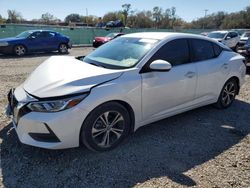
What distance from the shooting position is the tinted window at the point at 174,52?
4.07 m

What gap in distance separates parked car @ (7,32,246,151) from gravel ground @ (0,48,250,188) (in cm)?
28

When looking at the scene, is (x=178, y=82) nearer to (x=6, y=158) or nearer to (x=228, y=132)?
(x=228, y=132)

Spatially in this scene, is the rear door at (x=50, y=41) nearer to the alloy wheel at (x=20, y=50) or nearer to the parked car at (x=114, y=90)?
the alloy wheel at (x=20, y=50)

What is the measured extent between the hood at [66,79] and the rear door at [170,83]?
57cm

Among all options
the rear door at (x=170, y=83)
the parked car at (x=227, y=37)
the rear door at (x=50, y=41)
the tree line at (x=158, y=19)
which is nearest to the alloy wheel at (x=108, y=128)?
the rear door at (x=170, y=83)

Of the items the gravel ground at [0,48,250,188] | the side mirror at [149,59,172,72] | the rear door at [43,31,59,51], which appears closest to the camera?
the gravel ground at [0,48,250,188]

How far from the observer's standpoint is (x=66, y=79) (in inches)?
133

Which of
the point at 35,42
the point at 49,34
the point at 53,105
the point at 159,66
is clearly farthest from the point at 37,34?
the point at 53,105

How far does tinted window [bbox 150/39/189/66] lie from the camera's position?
407 centimetres

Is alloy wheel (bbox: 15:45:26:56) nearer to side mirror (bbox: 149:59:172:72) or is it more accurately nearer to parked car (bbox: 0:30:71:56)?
parked car (bbox: 0:30:71:56)

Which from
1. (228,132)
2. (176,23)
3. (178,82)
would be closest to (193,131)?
(228,132)

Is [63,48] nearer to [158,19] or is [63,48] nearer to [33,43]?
[33,43]

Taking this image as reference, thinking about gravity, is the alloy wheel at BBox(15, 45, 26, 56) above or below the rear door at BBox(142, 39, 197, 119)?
below

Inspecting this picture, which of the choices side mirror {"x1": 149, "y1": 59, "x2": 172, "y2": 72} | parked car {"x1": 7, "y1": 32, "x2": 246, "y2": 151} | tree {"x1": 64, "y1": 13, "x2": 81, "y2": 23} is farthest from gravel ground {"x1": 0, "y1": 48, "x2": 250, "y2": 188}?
tree {"x1": 64, "y1": 13, "x2": 81, "y2": 23}
